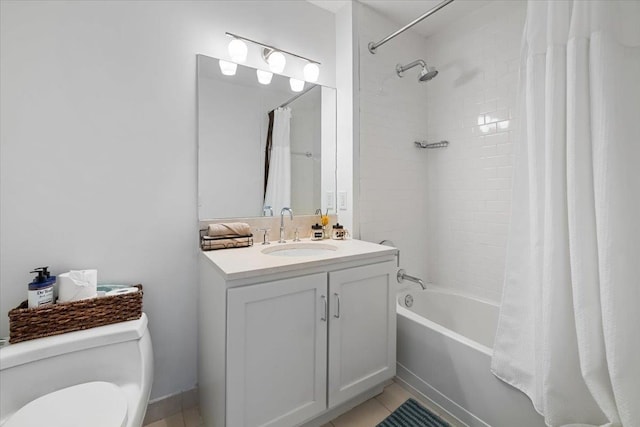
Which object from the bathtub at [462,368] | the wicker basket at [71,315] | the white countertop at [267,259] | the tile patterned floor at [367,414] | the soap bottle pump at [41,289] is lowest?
the tile patterned floor at [367,414]

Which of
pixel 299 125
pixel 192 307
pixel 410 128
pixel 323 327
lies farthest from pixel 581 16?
pixel 192 307

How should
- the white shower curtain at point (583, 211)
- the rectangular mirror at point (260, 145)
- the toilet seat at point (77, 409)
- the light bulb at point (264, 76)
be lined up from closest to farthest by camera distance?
the toilet seat at point (77, 409) → the white shower curtain at point (583, 211) → the rectangular mirror at point (260, 145) → the light bulb at point (264, 76)

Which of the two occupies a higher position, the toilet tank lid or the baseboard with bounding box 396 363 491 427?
the toilet tank lid

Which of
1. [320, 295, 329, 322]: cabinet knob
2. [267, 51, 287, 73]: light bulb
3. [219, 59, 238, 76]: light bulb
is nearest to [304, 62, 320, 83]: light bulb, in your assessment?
[267, 51, 287, 73]: light bulb

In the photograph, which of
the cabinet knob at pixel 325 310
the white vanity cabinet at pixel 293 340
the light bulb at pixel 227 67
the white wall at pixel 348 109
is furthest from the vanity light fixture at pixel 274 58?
the cabinet knob at pixel 325 310

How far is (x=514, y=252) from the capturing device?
50.2 inches

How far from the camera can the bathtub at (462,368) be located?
129 centimetres

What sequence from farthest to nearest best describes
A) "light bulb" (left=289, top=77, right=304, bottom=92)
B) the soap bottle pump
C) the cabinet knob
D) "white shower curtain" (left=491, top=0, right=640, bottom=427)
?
"light bulb" (left=289, top=77, right=304, bottom=92), the cabinet knob, the soap bottle pump, "white shower curtain" (left=491, top=0, right=640, bottom=427)

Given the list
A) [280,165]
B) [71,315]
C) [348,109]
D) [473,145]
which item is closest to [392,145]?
[348,109]

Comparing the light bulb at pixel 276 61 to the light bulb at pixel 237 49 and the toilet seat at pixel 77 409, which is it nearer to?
the light bulb at pixel 237 49

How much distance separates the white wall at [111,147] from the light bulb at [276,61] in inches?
6.7

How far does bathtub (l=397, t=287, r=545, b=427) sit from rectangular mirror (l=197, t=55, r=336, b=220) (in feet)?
3.45

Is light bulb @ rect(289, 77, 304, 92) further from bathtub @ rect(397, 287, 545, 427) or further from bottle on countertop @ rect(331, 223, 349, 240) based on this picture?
bathtub @ rect(397, 287, 545, 427)

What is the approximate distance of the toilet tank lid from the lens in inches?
38.8
